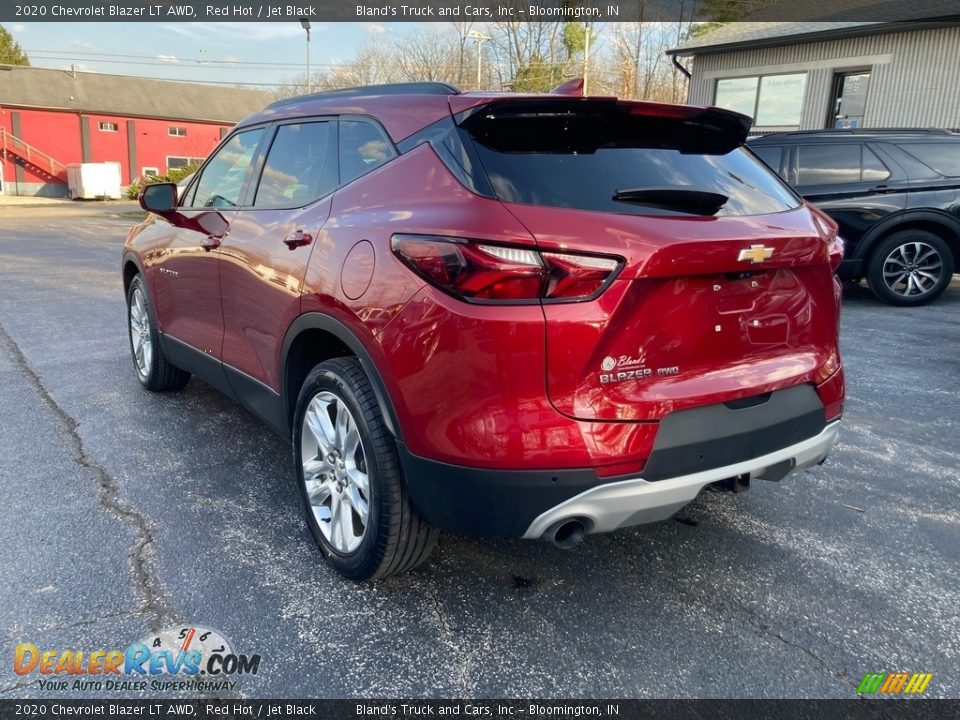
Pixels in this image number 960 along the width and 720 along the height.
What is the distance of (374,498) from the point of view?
98.8 inches

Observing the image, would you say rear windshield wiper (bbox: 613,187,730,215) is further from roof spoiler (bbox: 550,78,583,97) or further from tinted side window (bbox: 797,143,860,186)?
tinted side window (bbox: 797,143,860,186)

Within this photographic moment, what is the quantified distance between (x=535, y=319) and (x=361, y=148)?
4.08 ft

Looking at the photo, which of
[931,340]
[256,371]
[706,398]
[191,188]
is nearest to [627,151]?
[706,398]

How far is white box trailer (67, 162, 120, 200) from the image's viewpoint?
3791 cm

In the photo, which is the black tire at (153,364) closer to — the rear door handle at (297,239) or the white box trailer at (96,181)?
the rear door handle at (297,239)

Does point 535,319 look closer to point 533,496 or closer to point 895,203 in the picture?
point 533,496

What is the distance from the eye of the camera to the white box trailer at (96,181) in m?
37.9

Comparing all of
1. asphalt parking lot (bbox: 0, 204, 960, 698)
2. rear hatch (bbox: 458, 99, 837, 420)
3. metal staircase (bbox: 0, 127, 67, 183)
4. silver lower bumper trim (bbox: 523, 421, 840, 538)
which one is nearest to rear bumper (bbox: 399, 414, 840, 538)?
silver lower bumper trim (bbox: 523, 421, 840, 538)

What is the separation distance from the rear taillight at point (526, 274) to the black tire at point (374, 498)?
1.95 ft

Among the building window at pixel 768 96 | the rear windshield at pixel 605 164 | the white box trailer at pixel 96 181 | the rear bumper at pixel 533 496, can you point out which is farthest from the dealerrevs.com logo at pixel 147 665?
the white box trailer at pixel 96 181

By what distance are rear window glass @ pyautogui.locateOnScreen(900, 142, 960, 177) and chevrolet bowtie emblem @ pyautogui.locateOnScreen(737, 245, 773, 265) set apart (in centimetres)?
720

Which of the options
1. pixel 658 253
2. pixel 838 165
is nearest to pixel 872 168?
pixel 838 165

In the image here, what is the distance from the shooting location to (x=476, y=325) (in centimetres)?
213

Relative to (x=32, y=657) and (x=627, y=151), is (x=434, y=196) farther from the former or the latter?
(x=32, y=657)
